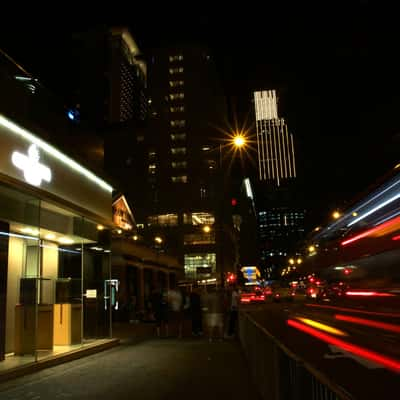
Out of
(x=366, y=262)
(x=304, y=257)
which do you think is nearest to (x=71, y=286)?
(x=366, y=262)

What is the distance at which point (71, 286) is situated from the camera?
15.7m

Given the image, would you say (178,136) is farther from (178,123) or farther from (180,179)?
(180,179)

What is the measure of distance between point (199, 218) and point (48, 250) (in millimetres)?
82250

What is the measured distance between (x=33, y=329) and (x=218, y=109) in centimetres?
10594

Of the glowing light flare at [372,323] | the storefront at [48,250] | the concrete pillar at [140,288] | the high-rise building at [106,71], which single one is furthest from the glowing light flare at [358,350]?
the high-rise building at [106,71]

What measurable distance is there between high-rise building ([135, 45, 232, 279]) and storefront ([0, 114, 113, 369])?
75796 millimetres

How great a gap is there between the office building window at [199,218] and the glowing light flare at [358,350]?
7850cm

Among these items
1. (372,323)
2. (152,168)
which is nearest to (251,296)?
(372,323)

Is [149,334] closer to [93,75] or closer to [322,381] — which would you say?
[322,381]

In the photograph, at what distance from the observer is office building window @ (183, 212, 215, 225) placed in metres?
98.3

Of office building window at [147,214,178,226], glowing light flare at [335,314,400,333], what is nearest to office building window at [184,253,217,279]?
office building window at [147,214,178,226]

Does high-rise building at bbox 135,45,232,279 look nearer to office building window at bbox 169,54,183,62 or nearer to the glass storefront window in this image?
office building window at bbox 169,54,183,62

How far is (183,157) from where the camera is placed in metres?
105

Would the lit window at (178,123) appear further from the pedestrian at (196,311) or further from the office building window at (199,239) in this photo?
the pedestrian at (196,311)
